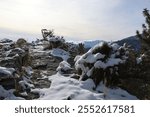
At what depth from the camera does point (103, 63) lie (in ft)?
39.5

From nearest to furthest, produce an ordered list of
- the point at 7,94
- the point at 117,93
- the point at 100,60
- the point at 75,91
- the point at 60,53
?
the point at 75,91 < the point at 7,94 < the point at 117,93 < the point at 100,60 < the point at 60,53

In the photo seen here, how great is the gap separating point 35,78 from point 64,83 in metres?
2.02

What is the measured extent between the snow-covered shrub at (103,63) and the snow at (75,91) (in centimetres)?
30

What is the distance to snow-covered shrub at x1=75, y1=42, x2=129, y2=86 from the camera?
12.0 m

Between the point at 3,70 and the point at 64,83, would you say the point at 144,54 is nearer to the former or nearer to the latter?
the point at 64,83

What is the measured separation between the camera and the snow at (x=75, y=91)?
9731 millimetres

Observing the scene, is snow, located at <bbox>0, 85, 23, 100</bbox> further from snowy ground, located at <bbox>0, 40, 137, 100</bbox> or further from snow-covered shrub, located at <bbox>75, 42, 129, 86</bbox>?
snow-covered shrub, located at <bbox>75, 42, 129, 86</bbox>

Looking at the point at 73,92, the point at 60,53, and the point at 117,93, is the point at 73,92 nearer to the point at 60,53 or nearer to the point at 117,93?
the point at 117,93

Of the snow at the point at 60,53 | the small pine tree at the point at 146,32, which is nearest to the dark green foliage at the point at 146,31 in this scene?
the small pine tree at the point at 146,32

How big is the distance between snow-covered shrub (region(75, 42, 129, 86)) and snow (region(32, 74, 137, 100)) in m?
0.30

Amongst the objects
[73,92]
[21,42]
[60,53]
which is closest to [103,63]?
[73,92]

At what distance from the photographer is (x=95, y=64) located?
11945 mm

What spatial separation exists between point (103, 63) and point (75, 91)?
2325mm

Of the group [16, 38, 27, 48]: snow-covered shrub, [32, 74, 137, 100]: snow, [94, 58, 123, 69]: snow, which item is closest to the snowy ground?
[32, 74, 137, 100]: snow
